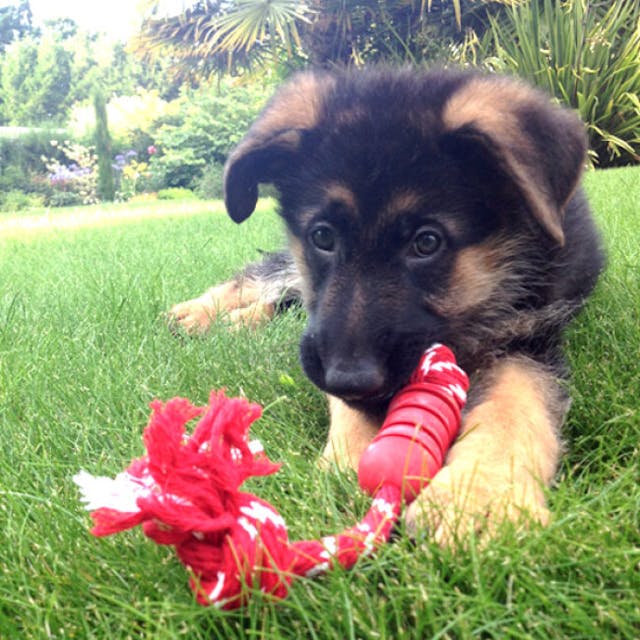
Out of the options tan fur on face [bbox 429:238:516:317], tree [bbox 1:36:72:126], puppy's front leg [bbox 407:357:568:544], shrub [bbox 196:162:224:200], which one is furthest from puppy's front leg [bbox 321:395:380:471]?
tree [bbox 1:36:72:126]

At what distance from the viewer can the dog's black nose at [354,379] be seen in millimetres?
1698

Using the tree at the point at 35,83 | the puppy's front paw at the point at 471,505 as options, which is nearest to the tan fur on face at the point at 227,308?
the puppy's front paw at the point at 471,505

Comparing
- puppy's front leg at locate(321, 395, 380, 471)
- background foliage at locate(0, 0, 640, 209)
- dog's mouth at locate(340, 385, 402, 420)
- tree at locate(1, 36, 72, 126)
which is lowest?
tree at locate(1, 36, 72, 126)

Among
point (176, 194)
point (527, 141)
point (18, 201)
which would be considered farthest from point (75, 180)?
point (527, 141)

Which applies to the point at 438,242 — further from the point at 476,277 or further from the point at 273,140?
the point at 273,140

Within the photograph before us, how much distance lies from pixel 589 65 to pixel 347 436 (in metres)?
11.4

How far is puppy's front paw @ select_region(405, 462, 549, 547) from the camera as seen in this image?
4.06 ft

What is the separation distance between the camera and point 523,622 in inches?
39.6

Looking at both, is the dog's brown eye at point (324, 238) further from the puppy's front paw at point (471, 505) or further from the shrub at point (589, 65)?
the shrub at point (589, 65)

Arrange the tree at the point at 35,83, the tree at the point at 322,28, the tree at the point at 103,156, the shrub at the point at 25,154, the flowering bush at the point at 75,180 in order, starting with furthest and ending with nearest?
1. the tree at the point at 35,83
2. the shrub at the point at 25,154
3. the flowering bush at the point at 75,180
4. the tree at the point at 103,156
5. the tree at the point at 322,28

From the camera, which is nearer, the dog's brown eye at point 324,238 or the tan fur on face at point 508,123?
the tan fur on face at point 508,123

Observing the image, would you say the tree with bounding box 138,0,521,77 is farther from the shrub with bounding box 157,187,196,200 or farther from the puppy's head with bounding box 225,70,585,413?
the puppy's head with bounding box 225,70,585,413

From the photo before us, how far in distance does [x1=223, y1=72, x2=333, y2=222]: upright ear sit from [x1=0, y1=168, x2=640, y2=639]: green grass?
1.82ft

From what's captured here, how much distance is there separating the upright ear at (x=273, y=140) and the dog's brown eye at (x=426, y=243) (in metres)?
0.62
